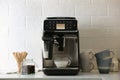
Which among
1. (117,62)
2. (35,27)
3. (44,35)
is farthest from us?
(35,27)

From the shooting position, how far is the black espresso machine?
216 centimetres

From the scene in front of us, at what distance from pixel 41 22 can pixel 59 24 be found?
0.42m

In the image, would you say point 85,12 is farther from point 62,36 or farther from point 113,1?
point 62,36

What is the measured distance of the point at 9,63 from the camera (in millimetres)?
2598

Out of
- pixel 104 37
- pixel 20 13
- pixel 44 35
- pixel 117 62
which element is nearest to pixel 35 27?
pixel 20 13

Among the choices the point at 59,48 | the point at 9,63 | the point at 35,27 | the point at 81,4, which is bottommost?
the point at 9,63

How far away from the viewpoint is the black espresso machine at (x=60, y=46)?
7.09 ft

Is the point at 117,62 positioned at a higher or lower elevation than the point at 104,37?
lower

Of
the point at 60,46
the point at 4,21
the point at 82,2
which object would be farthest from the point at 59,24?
the point at 4,21

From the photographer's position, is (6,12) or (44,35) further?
(6,12)

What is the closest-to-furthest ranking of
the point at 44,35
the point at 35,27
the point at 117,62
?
the point at 44,35 < the point at 117,62 < the point at 35,27

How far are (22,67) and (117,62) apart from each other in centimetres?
85

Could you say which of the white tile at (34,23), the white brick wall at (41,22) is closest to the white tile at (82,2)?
the white brick wall at (41,22)

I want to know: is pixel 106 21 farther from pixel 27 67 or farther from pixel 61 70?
pixel 27 67
